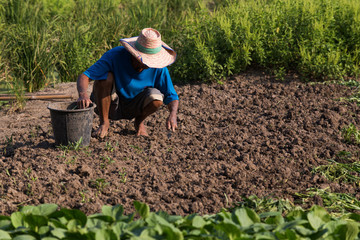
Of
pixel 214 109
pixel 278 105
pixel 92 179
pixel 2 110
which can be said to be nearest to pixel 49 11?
pixel 2 110

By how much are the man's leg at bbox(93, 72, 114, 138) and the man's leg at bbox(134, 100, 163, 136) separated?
1.14ft

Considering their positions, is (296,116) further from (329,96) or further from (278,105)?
(329,96)

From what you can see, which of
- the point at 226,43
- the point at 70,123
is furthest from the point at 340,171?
the point at 226,43

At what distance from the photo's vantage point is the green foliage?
221 cm

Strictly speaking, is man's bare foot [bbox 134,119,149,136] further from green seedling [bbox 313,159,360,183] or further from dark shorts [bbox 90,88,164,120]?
green seedling [bbox 313,159,360,183]

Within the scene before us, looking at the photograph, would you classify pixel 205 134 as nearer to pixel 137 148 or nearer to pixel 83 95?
pixel 137 148

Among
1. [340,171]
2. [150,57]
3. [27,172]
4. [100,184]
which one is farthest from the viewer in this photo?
[150,57]

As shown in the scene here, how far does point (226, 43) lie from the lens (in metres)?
6.03

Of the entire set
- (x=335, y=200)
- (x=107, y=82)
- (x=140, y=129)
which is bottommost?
(x=335, y=200)

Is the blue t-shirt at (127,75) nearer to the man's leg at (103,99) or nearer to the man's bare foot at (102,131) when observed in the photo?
the man's leg at (103,99)

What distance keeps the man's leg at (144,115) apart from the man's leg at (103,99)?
1.14ft

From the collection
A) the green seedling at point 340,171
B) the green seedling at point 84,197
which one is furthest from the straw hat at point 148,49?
the green seedling at point 340,171

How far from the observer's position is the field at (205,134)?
2488mm

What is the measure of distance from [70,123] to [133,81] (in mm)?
797
